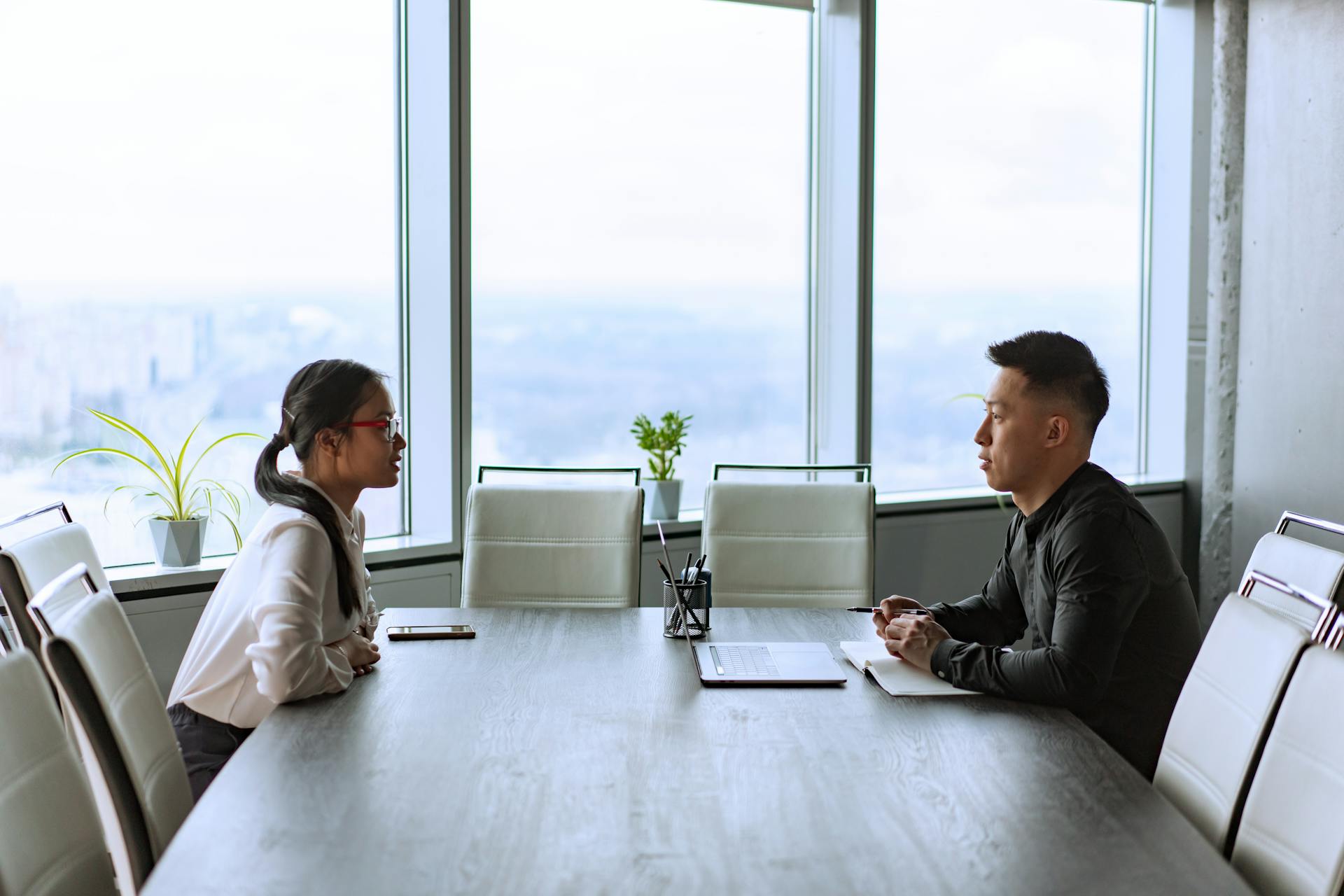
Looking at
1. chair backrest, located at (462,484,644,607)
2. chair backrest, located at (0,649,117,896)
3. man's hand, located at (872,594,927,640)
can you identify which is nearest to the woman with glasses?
chair backrest, located at (0,649,117,896)

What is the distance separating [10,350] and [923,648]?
288cm

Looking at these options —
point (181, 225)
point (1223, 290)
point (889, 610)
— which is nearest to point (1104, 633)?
point (889, 610)

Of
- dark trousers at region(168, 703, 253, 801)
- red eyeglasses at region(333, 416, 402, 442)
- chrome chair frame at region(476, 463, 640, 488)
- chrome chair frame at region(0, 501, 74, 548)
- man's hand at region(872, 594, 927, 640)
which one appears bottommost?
dark trousers at region(168, 703, 253, 801)

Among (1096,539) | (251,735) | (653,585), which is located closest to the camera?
(251,735)

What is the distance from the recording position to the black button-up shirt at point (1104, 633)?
2021 mm

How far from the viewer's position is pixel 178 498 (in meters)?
3.60

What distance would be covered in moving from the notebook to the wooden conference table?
0.03 metres

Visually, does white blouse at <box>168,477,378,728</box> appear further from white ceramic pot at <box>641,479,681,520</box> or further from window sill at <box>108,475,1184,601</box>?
white ceramic pot at <box>641,479,681,520</box>

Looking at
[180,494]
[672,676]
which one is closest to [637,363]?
[180,494]

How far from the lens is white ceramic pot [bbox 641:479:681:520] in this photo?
4.40m

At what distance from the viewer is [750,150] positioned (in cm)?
469

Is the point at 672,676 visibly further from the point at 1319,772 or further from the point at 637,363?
the point at 637,363

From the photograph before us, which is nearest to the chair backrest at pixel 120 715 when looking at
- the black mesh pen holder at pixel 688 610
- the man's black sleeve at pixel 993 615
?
the black mesh pen holder at pixel 688 610

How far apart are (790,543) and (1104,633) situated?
1382 millimetres
